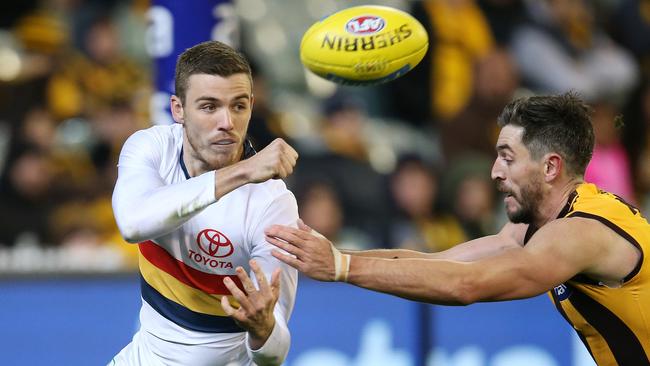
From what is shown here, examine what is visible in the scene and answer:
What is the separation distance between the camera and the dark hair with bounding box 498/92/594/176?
4.92 meters

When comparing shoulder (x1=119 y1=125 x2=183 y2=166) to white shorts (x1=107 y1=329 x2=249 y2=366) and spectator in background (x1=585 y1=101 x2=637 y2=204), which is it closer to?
white shorts (x1=107 y1=329 x2=249 y2=366)

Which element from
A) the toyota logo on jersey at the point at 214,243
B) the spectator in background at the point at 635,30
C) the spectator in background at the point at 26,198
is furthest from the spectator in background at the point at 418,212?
the toyota logo on jersey at the point at 214,243

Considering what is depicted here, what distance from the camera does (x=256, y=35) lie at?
1051cm

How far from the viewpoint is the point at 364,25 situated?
5148mm

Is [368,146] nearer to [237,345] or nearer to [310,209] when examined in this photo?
[310,209]

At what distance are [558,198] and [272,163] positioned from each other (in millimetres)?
1347

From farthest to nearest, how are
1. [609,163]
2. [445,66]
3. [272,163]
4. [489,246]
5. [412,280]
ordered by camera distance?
[445,66] < [609,163] < [489,246] < [412,280] < [272,163]

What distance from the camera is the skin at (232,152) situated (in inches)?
175

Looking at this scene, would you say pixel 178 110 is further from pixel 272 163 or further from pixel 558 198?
pixel 558 198

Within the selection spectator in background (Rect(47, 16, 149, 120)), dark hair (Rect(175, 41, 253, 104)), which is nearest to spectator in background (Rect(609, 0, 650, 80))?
spectator in background (Rect(47, 16, 149, 120))

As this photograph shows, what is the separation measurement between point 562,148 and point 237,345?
1688 mm

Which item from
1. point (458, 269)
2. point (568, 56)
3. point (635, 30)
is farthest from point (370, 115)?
point (458, 269)

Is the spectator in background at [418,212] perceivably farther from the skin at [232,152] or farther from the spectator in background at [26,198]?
the skin at [232,152]

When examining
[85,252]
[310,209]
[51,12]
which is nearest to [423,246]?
[310,209]
